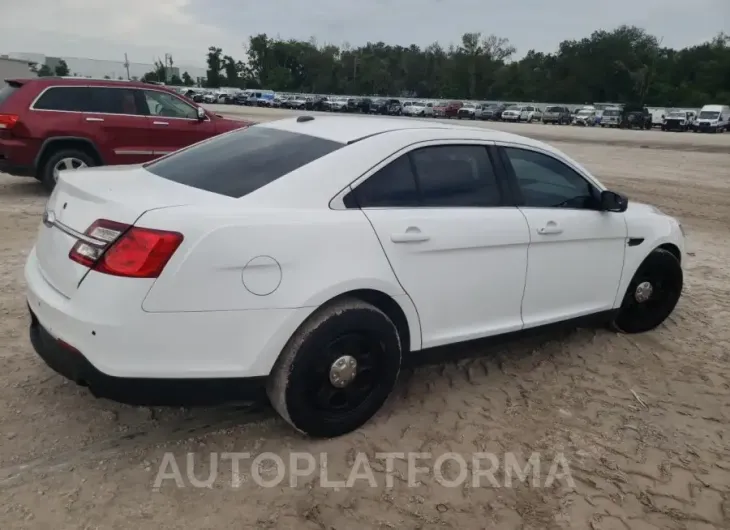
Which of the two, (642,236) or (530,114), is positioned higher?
(642,236)

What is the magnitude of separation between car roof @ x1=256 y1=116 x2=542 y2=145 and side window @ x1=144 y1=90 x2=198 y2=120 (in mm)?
6306

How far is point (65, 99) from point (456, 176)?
743 centimetres

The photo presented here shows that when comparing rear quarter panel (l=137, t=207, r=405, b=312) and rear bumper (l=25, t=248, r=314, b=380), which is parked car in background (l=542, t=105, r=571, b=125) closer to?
rear quarter panel (l=137, t=207, r=405, b=312)

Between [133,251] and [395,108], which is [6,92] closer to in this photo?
[133,251]

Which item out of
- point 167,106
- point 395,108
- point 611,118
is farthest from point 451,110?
point 167,106

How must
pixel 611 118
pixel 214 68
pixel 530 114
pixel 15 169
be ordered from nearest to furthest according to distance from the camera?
pixel 15 169
pixel 611 118
pixel 530 114
pixel 214 68

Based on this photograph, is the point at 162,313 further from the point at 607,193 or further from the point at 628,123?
the point at 628,123

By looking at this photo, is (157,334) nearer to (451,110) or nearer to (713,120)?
(713,120)

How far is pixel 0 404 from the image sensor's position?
135 inches

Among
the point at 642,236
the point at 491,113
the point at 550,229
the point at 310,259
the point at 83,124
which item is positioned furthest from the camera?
the point at 491,113

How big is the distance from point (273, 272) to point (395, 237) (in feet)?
2.30

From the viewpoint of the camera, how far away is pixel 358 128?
3613 mm

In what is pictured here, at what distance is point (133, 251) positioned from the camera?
2.63 metres

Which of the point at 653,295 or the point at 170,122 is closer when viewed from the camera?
the point at 653,295
